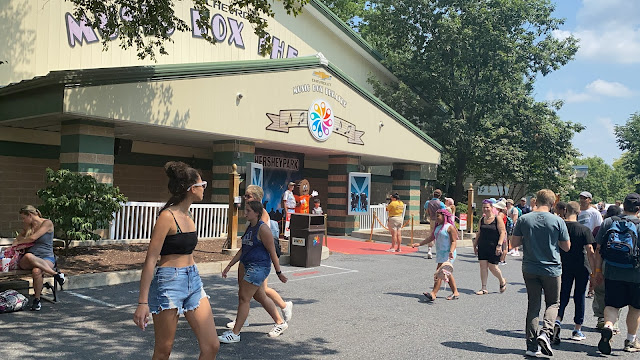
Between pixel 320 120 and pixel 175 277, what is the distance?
13.9 meters

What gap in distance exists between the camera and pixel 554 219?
585 cm

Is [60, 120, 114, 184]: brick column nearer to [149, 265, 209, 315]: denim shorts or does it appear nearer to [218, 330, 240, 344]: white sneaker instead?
[218, 330, 240, 344]: white sneaker

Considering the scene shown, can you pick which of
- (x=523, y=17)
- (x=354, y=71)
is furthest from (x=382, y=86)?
(x=523, y=17)

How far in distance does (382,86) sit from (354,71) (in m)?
2.02

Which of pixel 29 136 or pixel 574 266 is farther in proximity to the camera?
pixel 29 136

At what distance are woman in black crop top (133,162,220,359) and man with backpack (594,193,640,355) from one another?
4582 mm

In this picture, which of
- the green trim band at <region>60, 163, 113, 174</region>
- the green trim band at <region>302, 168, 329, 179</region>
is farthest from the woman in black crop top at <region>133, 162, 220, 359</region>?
the green trim band at <region>302, 168, 329, 179</region>

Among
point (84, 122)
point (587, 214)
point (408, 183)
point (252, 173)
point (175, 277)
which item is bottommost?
point (175, 277)

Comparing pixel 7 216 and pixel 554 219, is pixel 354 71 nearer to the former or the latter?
pixel 7 216

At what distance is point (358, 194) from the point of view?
1969cm

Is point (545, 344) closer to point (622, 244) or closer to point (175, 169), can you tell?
point (622, 244)

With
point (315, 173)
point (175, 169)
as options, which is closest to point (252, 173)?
point (315, 173)

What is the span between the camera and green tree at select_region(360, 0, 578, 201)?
2584cm

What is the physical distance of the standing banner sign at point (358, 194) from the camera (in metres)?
19.4
